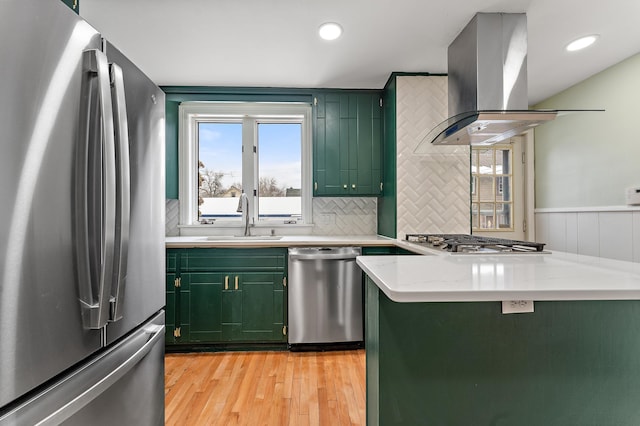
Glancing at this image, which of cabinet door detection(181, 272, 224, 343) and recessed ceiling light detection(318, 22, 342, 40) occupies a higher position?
recessed ceiling light detection(318, 22, 342, 40)

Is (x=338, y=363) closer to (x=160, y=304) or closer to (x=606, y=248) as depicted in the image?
(x=160, y=304)

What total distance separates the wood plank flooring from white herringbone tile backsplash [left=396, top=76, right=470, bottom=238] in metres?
1.27

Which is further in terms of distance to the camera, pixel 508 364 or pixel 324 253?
pixel 324 253

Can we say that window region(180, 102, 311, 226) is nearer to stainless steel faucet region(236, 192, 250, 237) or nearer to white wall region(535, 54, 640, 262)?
stainless steel faucet region(236, 192, 250, 237)

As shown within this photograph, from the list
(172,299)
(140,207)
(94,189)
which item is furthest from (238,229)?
(94,189)

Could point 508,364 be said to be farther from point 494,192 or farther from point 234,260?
point 494,192

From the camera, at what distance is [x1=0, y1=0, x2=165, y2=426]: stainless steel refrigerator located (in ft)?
2.23

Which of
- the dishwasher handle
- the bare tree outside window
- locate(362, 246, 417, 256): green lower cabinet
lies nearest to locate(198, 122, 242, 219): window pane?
the bare tree outside window

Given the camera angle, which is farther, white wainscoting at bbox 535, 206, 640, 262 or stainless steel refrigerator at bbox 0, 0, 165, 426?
white wainscoting at bbox 535, 206, 640, 262

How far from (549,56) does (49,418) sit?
3.45 meters

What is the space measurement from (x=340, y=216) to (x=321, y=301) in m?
1.07

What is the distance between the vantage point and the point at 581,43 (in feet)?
7.63

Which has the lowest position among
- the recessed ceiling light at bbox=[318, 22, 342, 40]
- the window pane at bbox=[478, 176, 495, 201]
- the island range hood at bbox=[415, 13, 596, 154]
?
the window pane at bbox=[478, 176, 495, 201]

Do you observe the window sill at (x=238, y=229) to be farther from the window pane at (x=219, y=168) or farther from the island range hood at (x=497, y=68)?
the island range hood at (x=497, y=68)
